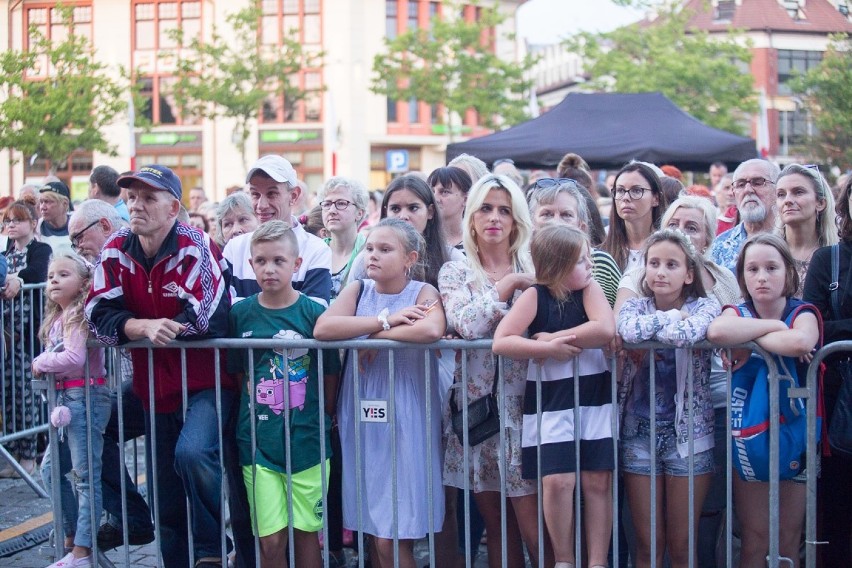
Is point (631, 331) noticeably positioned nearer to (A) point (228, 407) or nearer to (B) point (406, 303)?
(B) point (406, 303)

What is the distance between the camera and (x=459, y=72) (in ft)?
135

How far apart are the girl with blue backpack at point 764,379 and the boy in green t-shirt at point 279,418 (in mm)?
1783

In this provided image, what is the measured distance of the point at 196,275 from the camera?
4695 mm

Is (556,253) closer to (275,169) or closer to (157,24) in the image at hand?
(275,169)

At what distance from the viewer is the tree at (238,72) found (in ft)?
128

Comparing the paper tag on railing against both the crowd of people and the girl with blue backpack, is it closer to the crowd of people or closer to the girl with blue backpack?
the crowd of people

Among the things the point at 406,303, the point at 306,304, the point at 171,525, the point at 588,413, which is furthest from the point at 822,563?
the point at 171,525

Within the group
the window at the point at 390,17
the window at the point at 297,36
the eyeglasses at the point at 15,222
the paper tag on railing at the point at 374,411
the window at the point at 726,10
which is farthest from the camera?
the window at the point at 726,10

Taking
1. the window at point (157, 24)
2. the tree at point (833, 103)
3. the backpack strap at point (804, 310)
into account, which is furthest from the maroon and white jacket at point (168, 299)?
the window at point (157, 24)

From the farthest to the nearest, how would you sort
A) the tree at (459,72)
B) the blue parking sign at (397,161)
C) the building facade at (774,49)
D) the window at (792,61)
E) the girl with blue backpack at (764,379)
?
1. the window at (792,61)
2. the building facade at (774,49)
3. the blue parking sign at (397,161)
4. the tree at (459,72)
5. the girl with blue backpack at (764,379)

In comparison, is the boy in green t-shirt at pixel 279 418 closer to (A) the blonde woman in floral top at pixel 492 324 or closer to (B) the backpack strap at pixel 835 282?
(A) the blonde woman in floral top at pixel 492 324

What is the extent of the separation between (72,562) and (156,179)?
1941 millimetres

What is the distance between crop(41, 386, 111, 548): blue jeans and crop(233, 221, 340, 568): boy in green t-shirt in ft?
2.89

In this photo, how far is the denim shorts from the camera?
14.4 ft
